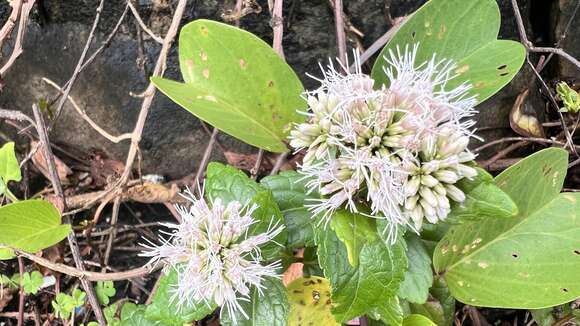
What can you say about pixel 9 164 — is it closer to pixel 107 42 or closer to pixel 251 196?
pixel 107 42

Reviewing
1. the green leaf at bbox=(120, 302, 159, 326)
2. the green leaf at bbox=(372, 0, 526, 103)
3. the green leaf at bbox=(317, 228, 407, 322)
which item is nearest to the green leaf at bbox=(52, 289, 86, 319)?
the green leaf at bbox=(120, 302, 159, 326)

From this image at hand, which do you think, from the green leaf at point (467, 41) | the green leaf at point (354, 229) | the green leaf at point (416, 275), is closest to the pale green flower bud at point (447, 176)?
the green leaf at point (354, 229)

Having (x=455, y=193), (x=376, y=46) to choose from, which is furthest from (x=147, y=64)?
(x=455, y=193)

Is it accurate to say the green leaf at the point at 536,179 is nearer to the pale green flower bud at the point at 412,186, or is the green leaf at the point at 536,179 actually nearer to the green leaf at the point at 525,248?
the green leaf at the point at 525,248

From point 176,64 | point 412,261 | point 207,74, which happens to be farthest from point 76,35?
point 412,261

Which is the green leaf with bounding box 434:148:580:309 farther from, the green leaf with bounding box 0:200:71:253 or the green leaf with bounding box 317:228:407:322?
the green leaf with bounding box 0:200:71:253

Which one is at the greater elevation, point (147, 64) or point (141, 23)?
point (141, 23)
